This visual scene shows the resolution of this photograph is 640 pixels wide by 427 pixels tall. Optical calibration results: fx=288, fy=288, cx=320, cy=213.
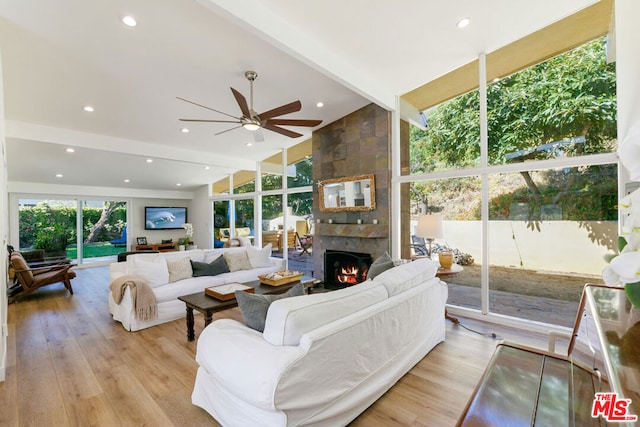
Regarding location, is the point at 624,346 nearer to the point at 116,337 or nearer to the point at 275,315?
the point at 275,315

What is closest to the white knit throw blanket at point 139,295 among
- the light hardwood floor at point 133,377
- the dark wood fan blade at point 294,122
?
the light hardwood floor at point 133,377

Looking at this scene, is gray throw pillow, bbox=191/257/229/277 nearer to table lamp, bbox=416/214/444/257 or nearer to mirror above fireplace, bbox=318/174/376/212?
mirror above fireplace, bbox=318/174/376/212

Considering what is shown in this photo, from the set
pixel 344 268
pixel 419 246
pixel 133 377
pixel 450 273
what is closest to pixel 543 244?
pixel 450 273

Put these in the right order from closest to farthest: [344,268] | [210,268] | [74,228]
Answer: [210,268] → [344,268] → [74,228]

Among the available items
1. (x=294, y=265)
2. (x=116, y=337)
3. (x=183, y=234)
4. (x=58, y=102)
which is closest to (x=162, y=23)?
(x=58, y=102)

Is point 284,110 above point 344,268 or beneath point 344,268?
above

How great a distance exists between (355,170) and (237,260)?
8.50 ft

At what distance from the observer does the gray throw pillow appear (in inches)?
176

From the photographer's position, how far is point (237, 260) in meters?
5.02

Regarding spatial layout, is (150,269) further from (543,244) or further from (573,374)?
(543,244)

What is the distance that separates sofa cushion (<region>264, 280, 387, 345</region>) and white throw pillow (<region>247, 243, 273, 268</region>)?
345cm

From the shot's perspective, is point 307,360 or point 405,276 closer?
point 307,360

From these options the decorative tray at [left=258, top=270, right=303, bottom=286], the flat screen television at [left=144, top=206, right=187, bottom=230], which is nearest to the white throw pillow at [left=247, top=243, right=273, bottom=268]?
the decorative tray at [left=258, top=270, right=303, bottom=286]

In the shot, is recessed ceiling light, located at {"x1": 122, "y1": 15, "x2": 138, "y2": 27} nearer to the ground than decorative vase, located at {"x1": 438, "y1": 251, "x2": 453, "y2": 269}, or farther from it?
farther from it
